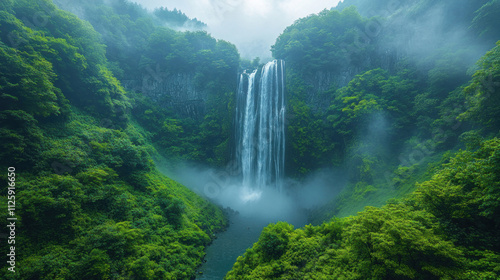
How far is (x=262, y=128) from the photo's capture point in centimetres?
3123

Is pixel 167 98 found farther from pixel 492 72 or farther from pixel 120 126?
pixel 492 72

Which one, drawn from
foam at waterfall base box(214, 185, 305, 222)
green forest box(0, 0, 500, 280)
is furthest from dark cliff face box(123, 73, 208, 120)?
foam at waterfall base box(214, 185, 305, 222)

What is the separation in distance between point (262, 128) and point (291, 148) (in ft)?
18.0

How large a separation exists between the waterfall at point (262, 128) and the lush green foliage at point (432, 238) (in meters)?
20.8

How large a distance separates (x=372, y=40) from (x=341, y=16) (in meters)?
6.12

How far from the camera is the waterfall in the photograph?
30.4 meters

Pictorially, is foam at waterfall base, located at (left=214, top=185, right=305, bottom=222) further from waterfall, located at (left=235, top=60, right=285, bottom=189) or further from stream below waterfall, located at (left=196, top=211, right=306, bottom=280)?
stream below waterfall, located at (left=196, top=211, right=306, bottom=280)

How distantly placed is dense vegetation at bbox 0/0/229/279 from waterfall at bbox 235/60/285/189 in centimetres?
1097

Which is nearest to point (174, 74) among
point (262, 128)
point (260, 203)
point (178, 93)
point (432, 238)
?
point (178, 93)

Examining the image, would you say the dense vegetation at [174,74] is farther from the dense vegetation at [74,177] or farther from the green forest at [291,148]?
the dense vegetation at [74,177]

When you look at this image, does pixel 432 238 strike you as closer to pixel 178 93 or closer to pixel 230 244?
pixel 230 244

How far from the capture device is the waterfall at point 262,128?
30422 millimetres

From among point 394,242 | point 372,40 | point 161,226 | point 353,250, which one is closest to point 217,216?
point 161,226

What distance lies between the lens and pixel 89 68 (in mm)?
21484
